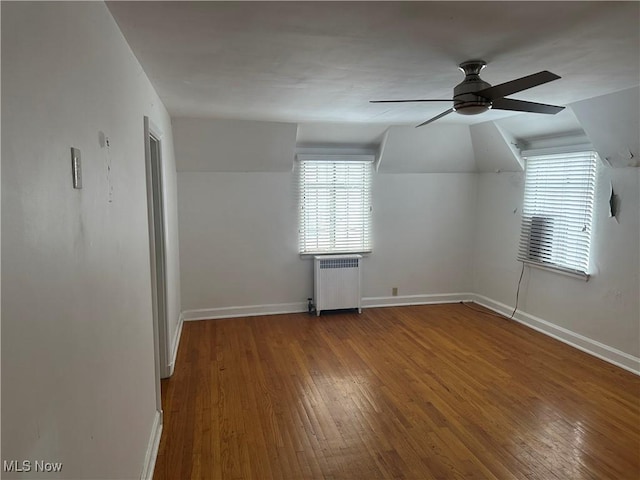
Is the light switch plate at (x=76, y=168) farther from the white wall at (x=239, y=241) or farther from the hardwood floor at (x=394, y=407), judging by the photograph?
the white wall at (x=239, y=241)

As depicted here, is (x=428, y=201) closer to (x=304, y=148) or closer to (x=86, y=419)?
(x=304, y=148)

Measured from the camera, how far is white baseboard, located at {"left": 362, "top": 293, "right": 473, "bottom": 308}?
5.58 m

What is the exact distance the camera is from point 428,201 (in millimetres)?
5602

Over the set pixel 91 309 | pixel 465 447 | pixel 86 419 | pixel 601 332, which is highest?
pixel 91 309

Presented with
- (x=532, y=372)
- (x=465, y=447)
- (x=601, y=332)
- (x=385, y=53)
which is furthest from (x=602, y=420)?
(x=385, y=53)

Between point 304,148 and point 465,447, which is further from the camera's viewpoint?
point 304,148

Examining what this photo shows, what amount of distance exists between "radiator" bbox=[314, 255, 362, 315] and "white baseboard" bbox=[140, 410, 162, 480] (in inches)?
105

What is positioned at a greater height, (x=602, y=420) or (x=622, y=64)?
(x=622, y=64)

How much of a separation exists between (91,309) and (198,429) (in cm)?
173

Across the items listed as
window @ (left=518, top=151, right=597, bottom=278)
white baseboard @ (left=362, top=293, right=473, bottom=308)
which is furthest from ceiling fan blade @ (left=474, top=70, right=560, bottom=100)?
white baseboard @ (left=362, top=293, right=473, bottom=308)

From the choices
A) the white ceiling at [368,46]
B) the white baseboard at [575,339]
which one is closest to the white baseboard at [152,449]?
the white ceiling at [368,46]

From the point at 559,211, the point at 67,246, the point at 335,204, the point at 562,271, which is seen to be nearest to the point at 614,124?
the point at 559,211
